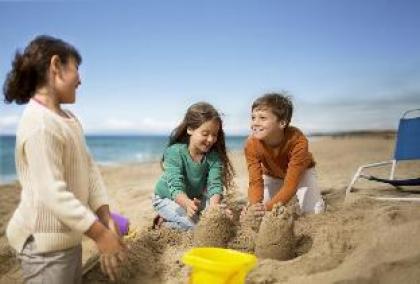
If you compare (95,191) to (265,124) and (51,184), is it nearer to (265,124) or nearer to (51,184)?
(51,184)

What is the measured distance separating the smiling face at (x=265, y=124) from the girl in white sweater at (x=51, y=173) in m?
1.32

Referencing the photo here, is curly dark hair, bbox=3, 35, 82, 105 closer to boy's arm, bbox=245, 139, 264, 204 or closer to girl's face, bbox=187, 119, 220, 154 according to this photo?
girl's face, bbox=187, 119, 220, 154

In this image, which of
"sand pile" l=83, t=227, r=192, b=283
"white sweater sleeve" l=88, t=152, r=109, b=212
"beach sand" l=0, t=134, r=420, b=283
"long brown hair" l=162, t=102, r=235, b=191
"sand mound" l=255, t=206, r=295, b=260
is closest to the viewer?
"beach sand" l=0, t=134, r=420, b=283

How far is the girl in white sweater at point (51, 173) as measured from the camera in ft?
5.10

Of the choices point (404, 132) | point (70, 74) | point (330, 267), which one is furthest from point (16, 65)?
point (404, 132)

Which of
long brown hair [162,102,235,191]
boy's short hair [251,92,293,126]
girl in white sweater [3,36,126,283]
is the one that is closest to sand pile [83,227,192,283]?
girl in white sweater [3,36,126,283]

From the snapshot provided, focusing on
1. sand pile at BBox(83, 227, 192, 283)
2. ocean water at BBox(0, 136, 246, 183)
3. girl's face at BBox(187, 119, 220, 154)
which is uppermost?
girl's face at BBox(187, 119, 220, 154)

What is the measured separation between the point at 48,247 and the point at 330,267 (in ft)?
3.84

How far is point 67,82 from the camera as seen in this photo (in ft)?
5.77

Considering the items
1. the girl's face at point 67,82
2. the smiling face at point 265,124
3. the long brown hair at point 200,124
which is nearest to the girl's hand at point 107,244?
the girl's face at point 67,82

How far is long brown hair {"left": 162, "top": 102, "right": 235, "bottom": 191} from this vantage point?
9.30 feet

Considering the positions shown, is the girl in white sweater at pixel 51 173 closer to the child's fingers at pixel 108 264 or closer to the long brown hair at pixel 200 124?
the child's fingers at pixel 108 264

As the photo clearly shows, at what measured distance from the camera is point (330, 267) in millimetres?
1928

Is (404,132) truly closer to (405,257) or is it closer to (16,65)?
(405,257)
